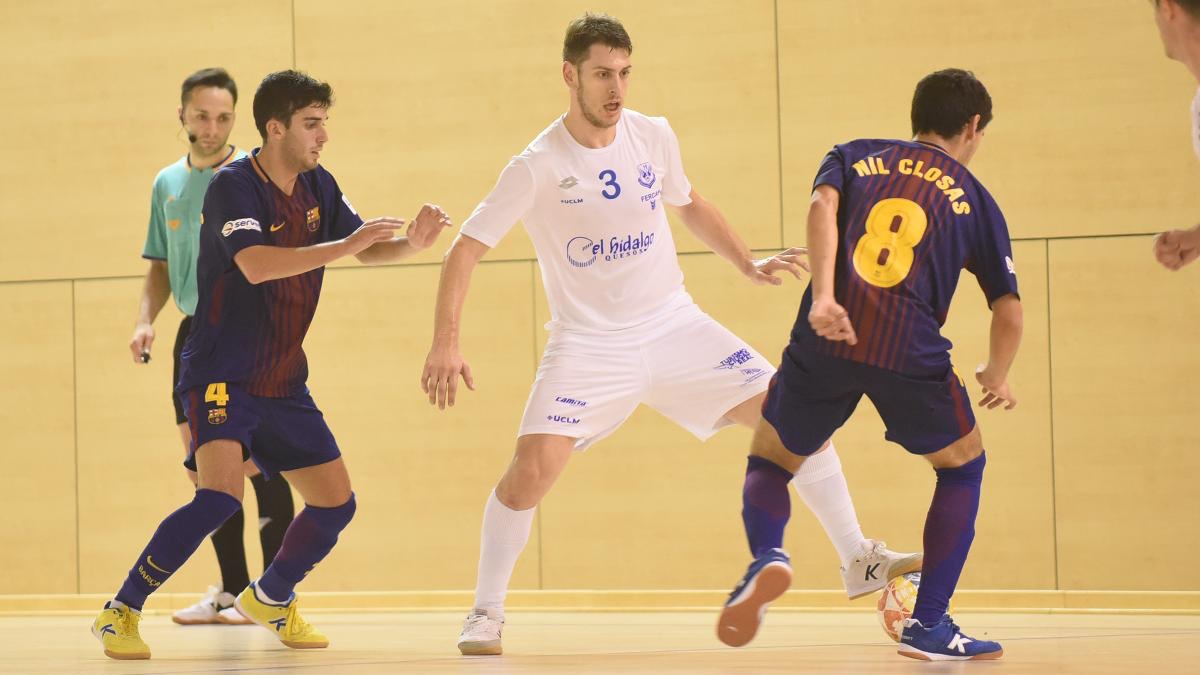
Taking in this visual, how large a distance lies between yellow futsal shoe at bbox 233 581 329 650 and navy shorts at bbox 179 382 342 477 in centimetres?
45

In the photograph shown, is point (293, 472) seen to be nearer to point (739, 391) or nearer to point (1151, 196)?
point (739, 391)

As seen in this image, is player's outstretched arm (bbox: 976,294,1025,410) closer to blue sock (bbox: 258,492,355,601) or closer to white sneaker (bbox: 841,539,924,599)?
white sneaker (bbox: 841,539,924,599)

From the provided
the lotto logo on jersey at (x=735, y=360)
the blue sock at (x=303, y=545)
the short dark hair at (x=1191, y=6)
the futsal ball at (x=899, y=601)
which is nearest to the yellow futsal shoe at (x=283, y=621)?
the blue sock at (x=303, y=545)

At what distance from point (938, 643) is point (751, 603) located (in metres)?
0.61

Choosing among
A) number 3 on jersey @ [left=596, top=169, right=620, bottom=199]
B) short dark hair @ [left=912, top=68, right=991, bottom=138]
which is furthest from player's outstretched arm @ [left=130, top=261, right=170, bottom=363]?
short dark hair @ [left=912, top=68, right=991, bottom=138]

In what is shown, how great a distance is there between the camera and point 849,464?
19.7ft

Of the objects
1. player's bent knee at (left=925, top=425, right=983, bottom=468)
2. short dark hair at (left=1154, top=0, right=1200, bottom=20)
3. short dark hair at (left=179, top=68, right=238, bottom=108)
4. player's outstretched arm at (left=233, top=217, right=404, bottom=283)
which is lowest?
player's bent knee at (left=925, top=425, right=983, bottom=468)

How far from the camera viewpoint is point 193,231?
5.62 metres

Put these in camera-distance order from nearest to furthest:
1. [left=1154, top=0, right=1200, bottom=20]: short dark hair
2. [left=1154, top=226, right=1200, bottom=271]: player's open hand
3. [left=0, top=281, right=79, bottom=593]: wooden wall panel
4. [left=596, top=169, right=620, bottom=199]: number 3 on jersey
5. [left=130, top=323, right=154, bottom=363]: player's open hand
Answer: [left=1154, top=0, right=1200, bottom=20]: short dark hair, [left=1154, top=226, right=1200, bottom=271]: player's open hand, [left=596, top=169, right=620, bottom=199]: number 3 on jersey, [left=130, top=323, right=154, bottom=363]: player's open hand, [left=0, top=281, right=79, bottom=593]: wooden wall panel

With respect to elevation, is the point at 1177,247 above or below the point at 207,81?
below

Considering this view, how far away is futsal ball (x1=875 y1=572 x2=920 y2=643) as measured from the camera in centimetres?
418

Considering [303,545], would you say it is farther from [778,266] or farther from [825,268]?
[825,268]

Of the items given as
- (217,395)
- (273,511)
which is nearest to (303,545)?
(217,395)

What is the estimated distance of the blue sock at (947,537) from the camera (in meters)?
3.75
